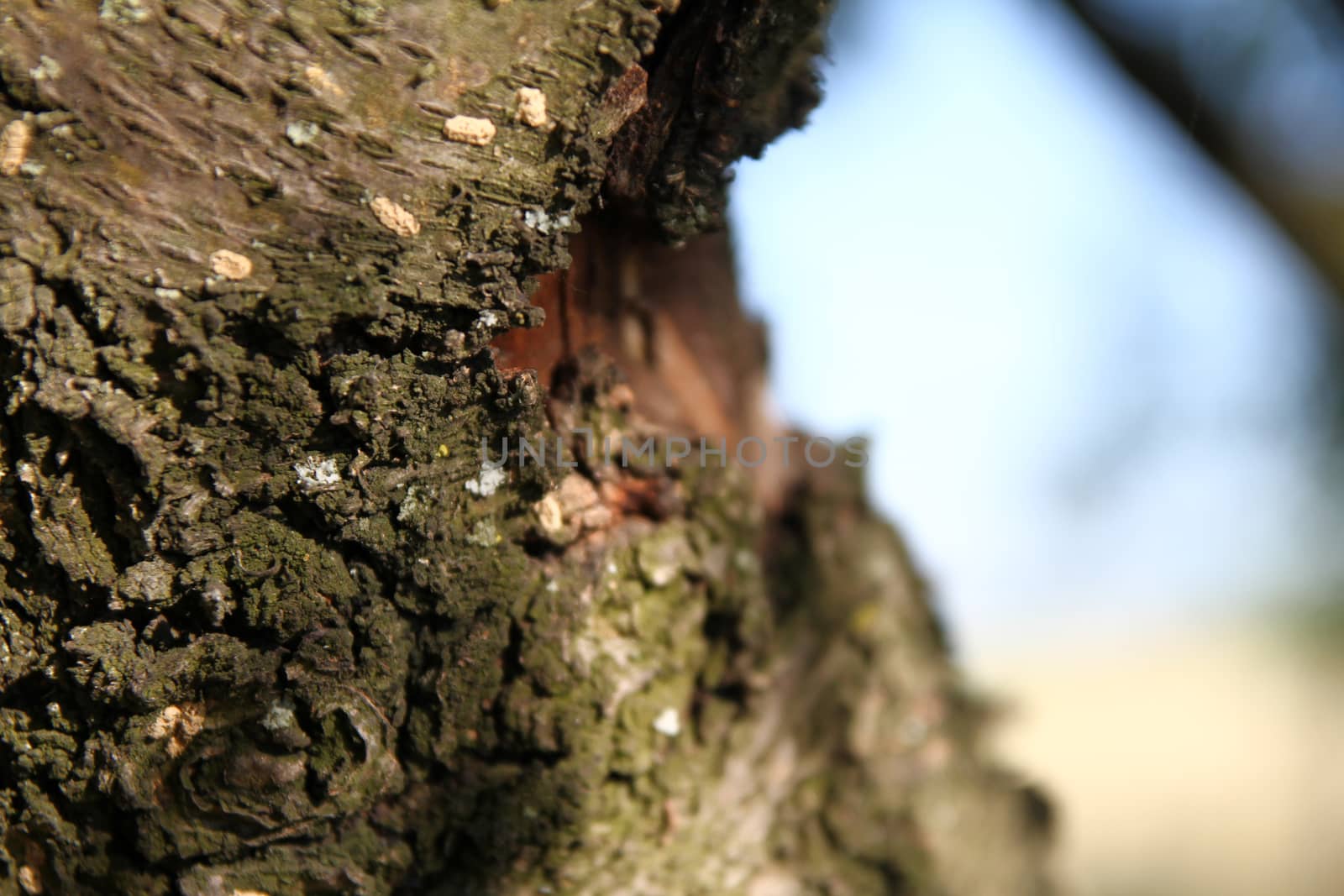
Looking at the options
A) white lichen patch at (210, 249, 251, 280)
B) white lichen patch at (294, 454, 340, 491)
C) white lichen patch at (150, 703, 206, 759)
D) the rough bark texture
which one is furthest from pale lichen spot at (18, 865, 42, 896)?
white lichen patch at (210, 249, 251, 280)

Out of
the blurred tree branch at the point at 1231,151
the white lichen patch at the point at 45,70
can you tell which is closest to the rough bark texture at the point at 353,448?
the white lichen patch at the point at 45,70

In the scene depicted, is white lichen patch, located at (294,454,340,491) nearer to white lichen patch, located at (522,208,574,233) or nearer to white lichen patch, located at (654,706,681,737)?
white lichen patch, located at (522,208,574,233)

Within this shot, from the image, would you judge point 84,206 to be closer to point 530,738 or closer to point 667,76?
point 667,76

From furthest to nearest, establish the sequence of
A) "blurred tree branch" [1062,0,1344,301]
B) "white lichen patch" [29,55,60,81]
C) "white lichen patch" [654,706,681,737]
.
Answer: "blurred tree branch" [1062,0,1344,301] < "white lichen patch" [654,706,681,737] < "white lichen patch" [29,55,60,81]

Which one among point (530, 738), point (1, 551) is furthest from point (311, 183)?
point (530, 738)

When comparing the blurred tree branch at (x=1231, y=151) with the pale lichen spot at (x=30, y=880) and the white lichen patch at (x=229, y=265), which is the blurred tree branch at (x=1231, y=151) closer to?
the white lichen patch at (x=229, y=265)

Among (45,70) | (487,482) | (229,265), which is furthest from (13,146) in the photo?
(487,482)

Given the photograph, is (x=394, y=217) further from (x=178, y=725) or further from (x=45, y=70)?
(x=178, y=725)
